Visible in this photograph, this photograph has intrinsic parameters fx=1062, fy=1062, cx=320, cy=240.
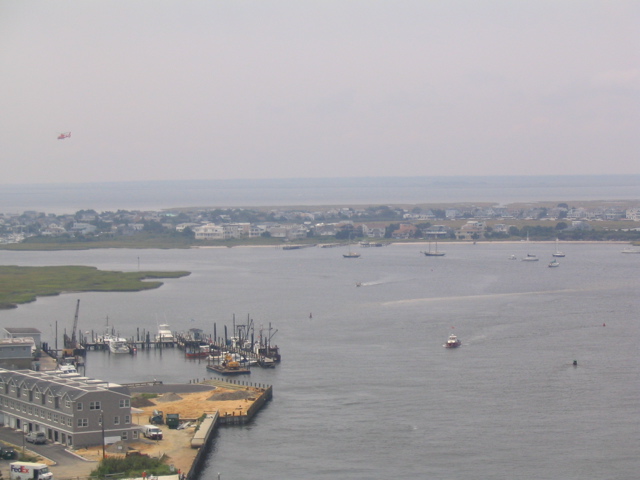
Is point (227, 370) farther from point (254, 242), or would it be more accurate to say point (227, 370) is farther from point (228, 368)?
point (254, 242)

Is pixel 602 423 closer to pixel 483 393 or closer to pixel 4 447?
pixel 483 393

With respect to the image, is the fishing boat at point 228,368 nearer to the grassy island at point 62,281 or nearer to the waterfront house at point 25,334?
the waterfront house at point 25,334

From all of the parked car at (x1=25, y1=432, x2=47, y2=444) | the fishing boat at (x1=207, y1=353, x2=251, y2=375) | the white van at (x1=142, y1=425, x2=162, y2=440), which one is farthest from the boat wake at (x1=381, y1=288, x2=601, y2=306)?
the parked car at (x1=25, y1=432, x2=47, y2=444)

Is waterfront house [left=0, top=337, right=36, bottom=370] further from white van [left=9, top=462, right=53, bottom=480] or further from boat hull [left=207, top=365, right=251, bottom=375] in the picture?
white van [left=9, top=462, right=53, bottom=480]

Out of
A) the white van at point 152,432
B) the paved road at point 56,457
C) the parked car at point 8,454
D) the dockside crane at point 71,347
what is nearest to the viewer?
the paved road at point 56,457

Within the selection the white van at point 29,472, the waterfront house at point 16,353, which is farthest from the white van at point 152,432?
the waterfront house at point 16,353
